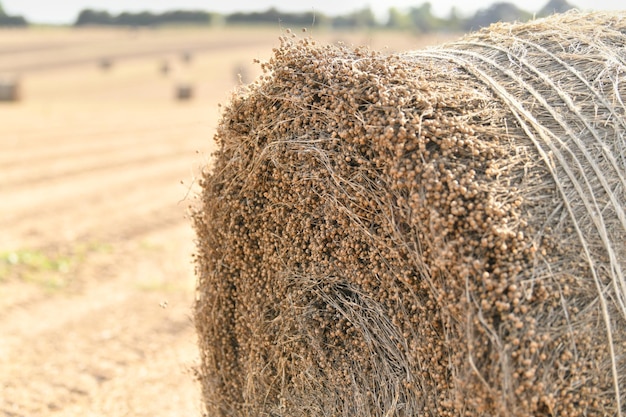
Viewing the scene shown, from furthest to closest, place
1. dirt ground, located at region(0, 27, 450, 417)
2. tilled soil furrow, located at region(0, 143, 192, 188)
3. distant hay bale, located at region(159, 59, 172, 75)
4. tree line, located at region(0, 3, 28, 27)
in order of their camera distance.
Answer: tree line, located at region(0, 3, 28, 27) → distant hay bale, located at region(159, 59, 172, 75) → tilled soil furrow, located at region(0, 143, 192, 188) → dirt ground, located at region(0, 27, 450, 417)

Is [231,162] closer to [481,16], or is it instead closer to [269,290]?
[269,290]

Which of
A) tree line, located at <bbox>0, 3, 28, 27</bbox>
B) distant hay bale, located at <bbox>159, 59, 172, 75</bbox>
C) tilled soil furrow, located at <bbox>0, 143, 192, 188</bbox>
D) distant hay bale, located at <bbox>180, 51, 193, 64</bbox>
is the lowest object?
tilled soil furrow, located at <bbox>0, 143, 192, 188</bbox>

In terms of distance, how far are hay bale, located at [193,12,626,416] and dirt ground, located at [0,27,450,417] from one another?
44cm

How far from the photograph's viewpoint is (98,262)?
754 centimetres

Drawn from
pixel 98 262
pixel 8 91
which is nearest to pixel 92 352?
pixel 98 262

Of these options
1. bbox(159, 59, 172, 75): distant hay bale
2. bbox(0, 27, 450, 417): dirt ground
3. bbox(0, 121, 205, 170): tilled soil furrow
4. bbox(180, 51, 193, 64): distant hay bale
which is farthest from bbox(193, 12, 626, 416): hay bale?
bbox(180, 51, 193, 64): distant hay bale

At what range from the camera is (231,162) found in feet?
11.4

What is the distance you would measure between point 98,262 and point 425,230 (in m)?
5.84

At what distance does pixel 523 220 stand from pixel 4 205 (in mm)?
8604

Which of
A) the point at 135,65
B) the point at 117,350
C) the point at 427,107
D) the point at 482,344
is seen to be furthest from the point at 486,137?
the point at 135,65

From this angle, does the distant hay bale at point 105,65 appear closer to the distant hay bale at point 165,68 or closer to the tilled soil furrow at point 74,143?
the distant hay bale at point 165,68

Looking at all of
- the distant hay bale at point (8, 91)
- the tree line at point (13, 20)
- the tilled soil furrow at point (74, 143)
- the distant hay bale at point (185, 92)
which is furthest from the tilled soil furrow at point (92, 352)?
the tree line at point (13, 20)

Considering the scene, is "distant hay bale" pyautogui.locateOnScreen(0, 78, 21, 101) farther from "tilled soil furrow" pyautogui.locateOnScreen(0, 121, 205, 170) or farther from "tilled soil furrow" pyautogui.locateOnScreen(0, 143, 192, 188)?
"tilled soil furrow" pyautogui.locateOnScreen(0, 143, 192, 188)

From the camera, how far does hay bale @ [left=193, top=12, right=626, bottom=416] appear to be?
2385mm
